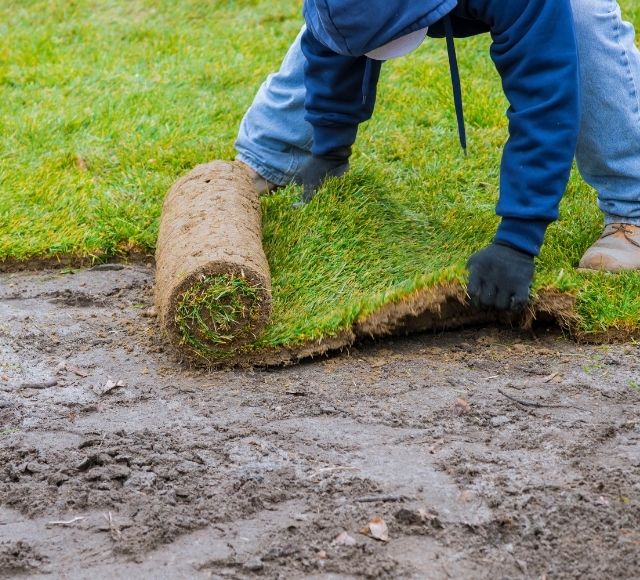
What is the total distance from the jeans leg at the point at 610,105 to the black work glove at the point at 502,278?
68 cm

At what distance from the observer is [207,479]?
2.50m

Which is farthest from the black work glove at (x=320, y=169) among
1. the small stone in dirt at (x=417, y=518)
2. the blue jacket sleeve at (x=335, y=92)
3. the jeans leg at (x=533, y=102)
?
the small stone in dirt at (x=417, y=518)

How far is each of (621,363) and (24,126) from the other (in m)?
3.35

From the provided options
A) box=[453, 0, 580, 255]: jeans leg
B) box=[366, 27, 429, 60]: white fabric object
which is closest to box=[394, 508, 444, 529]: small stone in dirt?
box=[453, 0, 580, 255]: jeans leg

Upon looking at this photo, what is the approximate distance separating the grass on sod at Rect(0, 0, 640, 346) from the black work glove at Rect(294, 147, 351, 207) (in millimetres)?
85

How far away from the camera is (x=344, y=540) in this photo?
222 centimetres

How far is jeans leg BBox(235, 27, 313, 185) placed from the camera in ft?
13.7

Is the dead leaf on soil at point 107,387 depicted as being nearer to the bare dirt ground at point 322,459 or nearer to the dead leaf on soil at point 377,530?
the bare dirt ground at point 322,459

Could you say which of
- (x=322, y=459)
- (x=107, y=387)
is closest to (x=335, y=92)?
(x=107, y=387)

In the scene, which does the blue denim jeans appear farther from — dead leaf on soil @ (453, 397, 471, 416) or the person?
dead leaf on soil @ (453, 397, 471, 416)

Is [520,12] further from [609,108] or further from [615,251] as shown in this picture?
[615,251]

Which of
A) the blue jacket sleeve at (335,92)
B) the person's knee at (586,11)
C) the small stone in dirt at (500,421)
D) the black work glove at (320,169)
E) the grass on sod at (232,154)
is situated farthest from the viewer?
the black work glove at (320,169)

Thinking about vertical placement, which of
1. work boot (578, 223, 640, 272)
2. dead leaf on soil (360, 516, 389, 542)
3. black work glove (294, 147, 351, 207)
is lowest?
dead leaf on soil (360, 516, 389, 542)

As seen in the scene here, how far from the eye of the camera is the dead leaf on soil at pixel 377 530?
223 cm
